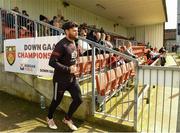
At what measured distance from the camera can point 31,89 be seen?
6.16 meters

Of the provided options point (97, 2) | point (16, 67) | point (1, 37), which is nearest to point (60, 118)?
point (16, 67)

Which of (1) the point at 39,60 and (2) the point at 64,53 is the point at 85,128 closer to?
(2) the point at 64,53

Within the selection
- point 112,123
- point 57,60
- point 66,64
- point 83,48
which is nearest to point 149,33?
point 83,48

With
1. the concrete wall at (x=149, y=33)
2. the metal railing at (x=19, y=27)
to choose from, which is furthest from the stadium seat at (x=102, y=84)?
the concrete wall at (x=149, y=33)

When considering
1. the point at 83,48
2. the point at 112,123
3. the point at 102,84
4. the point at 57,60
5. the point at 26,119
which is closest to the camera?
the point at 57,60

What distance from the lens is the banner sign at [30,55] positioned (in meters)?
5.46

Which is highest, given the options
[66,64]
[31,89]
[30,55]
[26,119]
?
[30,55]

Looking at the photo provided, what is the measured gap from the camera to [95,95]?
5.02 metres

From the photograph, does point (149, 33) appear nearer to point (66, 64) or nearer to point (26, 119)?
point (26, 119)

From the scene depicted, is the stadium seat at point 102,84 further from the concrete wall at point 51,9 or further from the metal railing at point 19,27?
the concrete wall at point 51,9

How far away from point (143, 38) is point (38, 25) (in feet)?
79.2

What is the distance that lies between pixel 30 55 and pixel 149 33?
2459 centimetres

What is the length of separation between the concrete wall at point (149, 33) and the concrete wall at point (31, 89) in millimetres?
23580

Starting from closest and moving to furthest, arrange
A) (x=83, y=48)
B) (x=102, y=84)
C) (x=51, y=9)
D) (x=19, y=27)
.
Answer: (x=102, y=84), (x=83, y=48), (x=19, y=27), (x=51, y=9)
